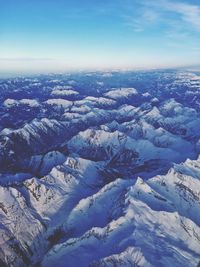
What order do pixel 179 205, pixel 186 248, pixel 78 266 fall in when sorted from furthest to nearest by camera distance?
pixel 179 205
pixel 186 248
pixel 78 266

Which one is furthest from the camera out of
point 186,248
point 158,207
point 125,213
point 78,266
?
point 158,207

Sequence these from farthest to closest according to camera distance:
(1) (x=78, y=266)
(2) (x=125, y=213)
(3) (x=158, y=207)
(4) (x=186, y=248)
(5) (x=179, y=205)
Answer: (5) (x=179, y=205)
(3) (x=158, y=207)
(2) (x=125, y=213)
(4) (x=186, y=248)
(1) (x=78, y=266)

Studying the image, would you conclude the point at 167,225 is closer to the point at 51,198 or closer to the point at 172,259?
the point at 172,259

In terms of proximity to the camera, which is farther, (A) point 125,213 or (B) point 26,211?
(B) point 26,211

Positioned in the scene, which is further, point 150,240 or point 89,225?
point 89,225

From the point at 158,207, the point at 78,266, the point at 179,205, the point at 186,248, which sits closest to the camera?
the point at 78,266

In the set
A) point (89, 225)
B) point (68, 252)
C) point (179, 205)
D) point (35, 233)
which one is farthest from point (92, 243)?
point (179, 205)

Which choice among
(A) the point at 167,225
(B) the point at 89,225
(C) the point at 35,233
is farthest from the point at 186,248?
(C) the point at 35,233

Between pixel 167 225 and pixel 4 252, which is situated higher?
pixel 167 225

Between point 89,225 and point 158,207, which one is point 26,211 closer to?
point 89,225
